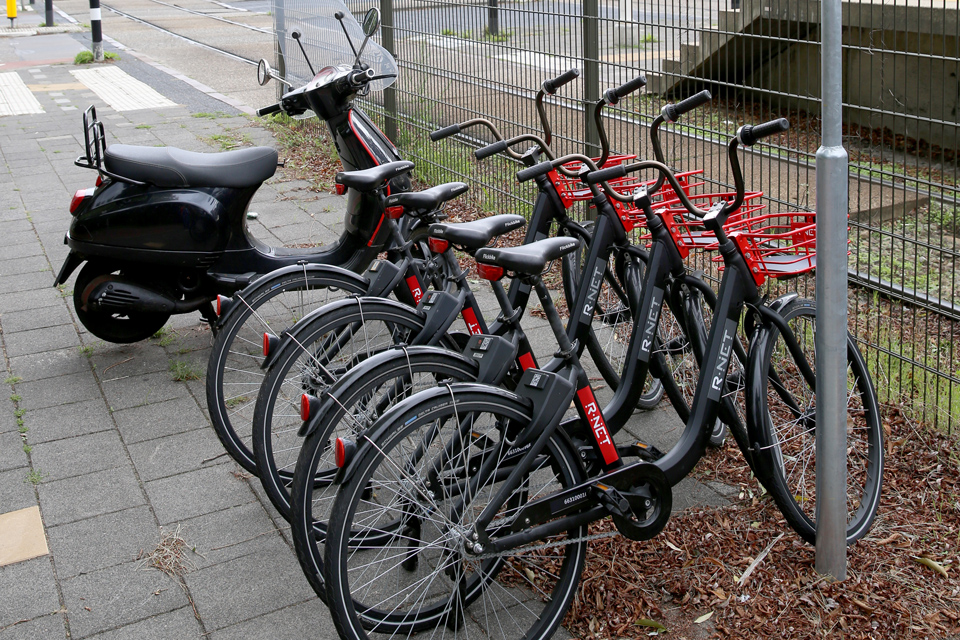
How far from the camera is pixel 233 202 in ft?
15.8

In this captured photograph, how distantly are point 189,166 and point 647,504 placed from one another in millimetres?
2930

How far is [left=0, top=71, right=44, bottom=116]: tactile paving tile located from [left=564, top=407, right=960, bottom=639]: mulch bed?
10.4 m

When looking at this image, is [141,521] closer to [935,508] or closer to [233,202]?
[233,202]

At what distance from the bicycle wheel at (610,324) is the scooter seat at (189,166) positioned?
1.69 metres

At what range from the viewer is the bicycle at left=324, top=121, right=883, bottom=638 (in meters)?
2.59

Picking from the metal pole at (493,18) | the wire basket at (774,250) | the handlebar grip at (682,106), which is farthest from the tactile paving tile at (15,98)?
the wire basket at (774,250)

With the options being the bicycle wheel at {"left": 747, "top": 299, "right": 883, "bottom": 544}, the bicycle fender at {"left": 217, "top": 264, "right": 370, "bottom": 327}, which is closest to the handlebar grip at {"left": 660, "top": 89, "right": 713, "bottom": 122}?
the bicycle wheel at {"left": 747, "top": 299, "right": 883, "bottom": 544}

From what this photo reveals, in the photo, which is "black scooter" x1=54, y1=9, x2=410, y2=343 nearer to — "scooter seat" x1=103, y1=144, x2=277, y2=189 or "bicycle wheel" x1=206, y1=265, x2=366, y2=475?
"scooter seat" x1=103, y1=144, x2=277, y2=189

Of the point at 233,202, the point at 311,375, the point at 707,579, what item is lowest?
the point at 707,579

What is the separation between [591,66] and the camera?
212 inches

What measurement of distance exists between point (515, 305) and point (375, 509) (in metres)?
1.14

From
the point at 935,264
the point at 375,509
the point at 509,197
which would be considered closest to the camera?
the point at 375,509

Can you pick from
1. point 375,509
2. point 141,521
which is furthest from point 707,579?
point 141,521

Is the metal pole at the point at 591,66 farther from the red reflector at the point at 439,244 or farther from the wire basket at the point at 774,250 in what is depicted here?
the red reflector at the point at 439,244
